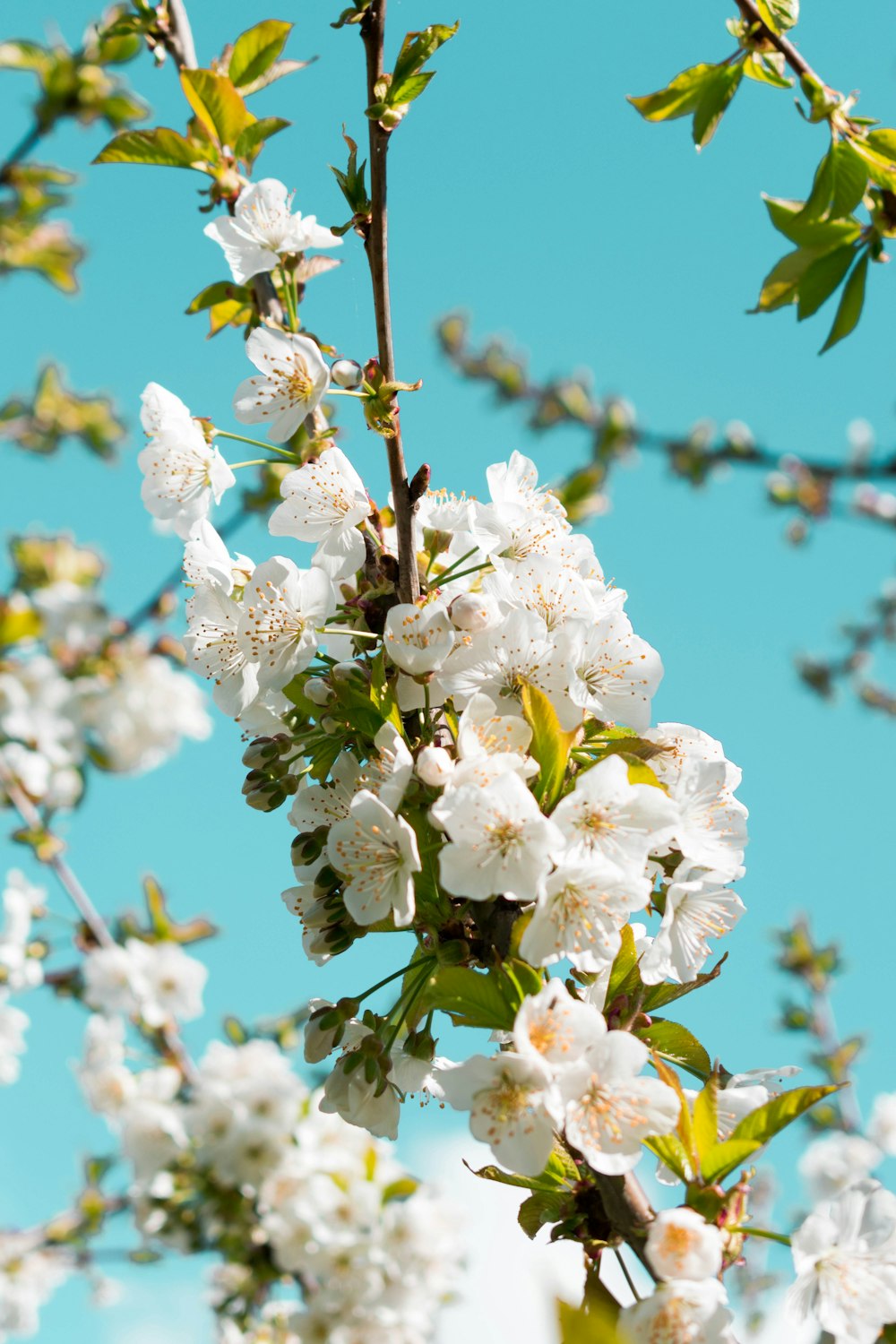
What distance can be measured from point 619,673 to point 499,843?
35 cm

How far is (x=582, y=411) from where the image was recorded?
5.24 m

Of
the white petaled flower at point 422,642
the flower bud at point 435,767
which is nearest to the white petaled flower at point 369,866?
the flower bud at point 435,767

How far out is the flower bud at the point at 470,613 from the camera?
129 centimetres

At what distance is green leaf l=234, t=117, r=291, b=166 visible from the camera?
5.51 ft

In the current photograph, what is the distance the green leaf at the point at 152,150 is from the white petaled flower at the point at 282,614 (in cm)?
72

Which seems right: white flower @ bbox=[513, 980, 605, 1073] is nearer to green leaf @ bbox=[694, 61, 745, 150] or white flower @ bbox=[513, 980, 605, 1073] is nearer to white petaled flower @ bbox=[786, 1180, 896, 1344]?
white petaled flower @ bbox=[786, 1180, 896, 1344]

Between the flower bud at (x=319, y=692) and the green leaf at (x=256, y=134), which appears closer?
the flower bud at (x=319, y=692)

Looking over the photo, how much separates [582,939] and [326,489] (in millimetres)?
676

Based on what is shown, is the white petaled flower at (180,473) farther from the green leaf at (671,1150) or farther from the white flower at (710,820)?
the green leaf at (671,1150)

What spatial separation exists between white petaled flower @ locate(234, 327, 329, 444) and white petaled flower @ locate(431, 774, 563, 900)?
61cm

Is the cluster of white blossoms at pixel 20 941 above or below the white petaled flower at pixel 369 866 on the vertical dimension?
above

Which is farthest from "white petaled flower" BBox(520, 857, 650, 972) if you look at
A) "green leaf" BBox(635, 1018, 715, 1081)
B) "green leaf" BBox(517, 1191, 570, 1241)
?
"green leaf" BBox(517, 1191, 570, 1241)

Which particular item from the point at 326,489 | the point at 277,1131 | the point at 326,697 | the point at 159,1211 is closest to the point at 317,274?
the point at 326,489

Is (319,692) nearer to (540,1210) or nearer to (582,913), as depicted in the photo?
(582,913)
